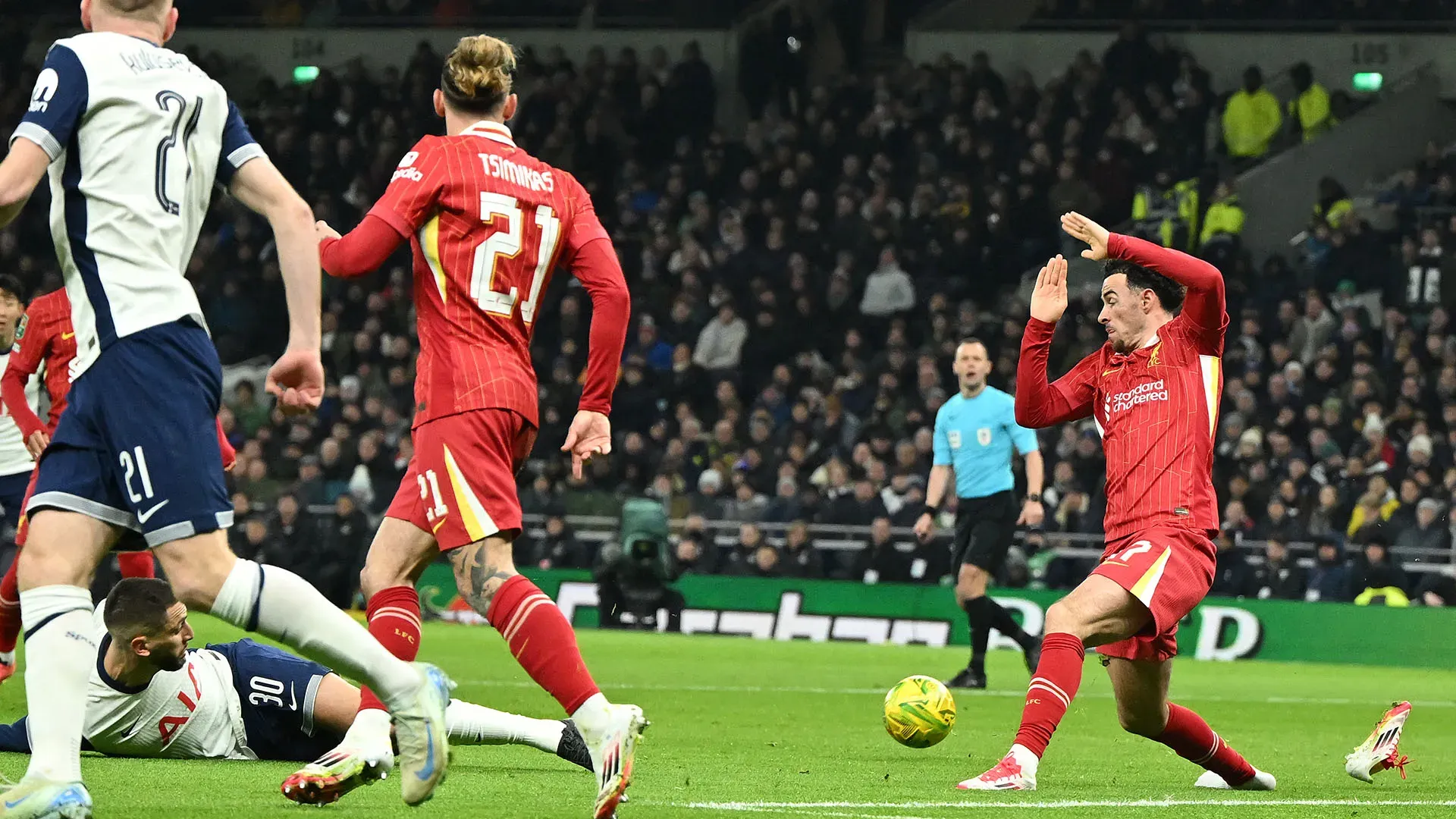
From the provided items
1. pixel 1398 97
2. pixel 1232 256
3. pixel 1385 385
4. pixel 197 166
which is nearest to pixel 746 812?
pixel 197 166

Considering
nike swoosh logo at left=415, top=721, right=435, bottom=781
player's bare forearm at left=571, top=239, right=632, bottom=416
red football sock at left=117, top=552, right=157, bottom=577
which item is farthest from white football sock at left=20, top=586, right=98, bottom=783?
red football sock at left=117, top=552, right=157, bottom=577

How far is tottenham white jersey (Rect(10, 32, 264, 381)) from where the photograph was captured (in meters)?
4.84

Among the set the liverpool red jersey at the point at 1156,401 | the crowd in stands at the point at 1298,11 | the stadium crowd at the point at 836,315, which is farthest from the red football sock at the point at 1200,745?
the crowd in stands at the point at 1298,11

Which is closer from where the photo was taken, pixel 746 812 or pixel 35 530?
pixel 35 530

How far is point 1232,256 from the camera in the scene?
24.7 metres

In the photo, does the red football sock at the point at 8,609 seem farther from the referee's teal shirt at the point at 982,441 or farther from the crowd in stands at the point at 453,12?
the crowd in stands at the point at 453,12

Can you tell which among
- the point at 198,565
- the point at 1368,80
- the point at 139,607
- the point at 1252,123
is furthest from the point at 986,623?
the point at 1368,80

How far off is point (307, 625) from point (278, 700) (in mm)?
2624

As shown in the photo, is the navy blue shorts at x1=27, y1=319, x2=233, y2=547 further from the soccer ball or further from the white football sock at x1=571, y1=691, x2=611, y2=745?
the soccer ball

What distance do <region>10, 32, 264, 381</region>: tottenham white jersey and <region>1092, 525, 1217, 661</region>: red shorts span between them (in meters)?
3.77

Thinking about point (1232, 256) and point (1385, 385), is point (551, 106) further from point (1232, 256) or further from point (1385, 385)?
point (1385, 385)

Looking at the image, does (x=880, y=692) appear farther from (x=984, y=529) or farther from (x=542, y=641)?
(x=542, y=641)

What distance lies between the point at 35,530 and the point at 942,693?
468 cm

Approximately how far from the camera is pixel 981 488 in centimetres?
1412
